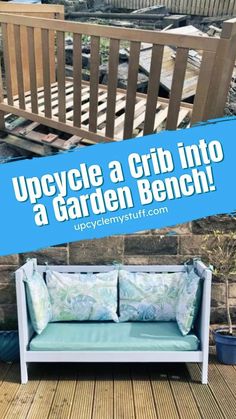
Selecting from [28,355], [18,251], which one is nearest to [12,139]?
[18,251]

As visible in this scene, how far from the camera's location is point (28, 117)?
3.67 m

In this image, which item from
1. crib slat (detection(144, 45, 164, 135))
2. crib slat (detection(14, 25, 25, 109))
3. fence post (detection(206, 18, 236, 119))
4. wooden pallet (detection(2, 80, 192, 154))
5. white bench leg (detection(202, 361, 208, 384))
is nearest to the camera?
fence post (detection(206, 18, 236, 119))

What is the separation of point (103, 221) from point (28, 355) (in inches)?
42.7

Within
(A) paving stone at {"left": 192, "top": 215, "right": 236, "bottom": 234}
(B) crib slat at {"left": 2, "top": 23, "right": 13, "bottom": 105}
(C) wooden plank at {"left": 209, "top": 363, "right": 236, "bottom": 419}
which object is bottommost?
(C) wooden plank at {"left": 209, "top": 363, "right": 236, "bottom": 419}

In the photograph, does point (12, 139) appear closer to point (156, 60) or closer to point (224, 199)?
point (156, 60)

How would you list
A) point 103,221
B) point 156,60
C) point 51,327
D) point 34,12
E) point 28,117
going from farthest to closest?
1. point 34,12
2. point 28,117
3. point 103,221
4. point 51,327
5. point 156,60

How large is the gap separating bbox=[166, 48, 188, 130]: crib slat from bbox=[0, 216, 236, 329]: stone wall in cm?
87

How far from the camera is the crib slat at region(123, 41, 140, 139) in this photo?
275cm

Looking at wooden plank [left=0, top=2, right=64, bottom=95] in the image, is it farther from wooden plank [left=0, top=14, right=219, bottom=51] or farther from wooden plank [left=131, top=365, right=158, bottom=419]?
wooden plank [left=131, top=365, right=158, bottom=419]

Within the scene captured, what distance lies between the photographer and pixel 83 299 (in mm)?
3016

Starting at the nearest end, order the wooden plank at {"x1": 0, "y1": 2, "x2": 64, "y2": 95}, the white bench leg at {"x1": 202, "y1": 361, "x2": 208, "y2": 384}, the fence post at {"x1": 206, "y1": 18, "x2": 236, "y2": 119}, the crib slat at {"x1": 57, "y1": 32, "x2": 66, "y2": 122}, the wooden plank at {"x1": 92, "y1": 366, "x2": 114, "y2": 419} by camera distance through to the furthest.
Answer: the fence post at {"x1": 206, "y1": 18, "x2": 236, "y2": 119} → the wooden plank at {"x1": 92, "y1": 366, "x2": 114, "y2": 419} → the white bench leg at {"x1": 202, "y1": 361, "x2": 208, "y2": 384} → the crib slat at {"x1": 57, "y1": 32, "x2": 66, "y2": 122} → the wooden plank at {"x1": 0, "y1": 2, "x2": 64, "y2": 95}

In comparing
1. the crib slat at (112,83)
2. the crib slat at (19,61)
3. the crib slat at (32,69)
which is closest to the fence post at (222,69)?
the crib slat at (112,83)

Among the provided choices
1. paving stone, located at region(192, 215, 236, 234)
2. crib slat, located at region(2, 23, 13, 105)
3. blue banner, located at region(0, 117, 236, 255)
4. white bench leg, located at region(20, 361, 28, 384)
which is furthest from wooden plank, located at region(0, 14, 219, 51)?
white bench leg, located at region(20, 361, 28, 384)

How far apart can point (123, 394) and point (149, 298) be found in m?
0.67
